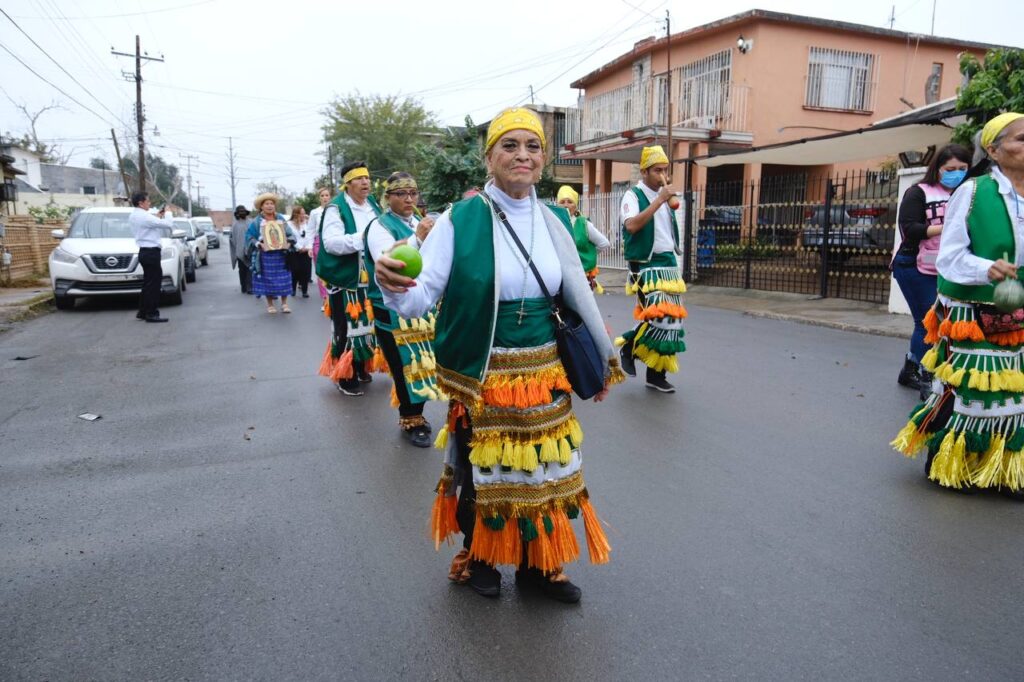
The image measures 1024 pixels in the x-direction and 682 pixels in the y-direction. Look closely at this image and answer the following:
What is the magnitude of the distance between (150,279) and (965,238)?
35.8 ft

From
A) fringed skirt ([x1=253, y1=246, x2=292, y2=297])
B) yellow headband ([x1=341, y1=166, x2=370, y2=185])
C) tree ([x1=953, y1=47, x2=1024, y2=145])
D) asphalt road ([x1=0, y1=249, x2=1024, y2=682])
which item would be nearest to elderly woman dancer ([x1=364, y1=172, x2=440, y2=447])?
asphalt road ([x1=0, y1=249, x2=1024, y2=682])

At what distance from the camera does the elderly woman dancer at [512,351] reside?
267 cm

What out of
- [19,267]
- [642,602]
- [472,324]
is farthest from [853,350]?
[19,267]

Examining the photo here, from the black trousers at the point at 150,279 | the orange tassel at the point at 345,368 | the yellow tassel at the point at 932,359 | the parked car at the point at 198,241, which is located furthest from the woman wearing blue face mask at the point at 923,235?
the parked car at the point at 198,241

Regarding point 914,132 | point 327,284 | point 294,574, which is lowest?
point 294,574

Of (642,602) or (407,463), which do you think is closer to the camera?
(642,602)

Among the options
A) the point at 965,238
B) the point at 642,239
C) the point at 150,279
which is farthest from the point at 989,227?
the point at 150,279

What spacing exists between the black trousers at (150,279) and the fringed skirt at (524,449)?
993 centimetres

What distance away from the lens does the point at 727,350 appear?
832 centimetres

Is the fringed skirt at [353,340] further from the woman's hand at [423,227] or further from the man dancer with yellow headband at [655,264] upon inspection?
the woman's hand at [423,227]

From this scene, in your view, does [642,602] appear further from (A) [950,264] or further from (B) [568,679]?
(A) [950,264]

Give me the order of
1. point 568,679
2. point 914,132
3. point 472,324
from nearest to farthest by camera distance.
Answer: point 568,679, point 472,324, point 914,132

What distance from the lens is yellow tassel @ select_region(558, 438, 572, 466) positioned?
9.01ft

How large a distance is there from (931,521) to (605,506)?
5.31ft
